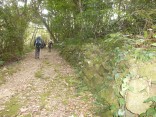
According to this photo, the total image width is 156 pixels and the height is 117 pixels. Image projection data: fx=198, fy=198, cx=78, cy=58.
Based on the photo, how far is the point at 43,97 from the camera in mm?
6809

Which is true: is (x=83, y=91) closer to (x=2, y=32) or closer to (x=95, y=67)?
(x=95, y=67)

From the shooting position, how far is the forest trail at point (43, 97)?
571 cm

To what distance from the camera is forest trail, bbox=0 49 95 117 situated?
225 inches

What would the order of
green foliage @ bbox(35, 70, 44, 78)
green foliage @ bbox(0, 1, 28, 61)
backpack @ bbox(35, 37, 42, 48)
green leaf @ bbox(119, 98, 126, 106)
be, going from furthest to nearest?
backpack @ bbox(35, 37, 42, 48) → green foliage @ bbox(0, 1, 28, 61) → green foliage @ bbox(35, 70, 44, 78) → green leaf @ bbox(119, 98, 126, 106)

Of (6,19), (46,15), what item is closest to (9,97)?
(6,19)

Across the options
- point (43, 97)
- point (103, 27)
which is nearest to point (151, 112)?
point (43, 97)

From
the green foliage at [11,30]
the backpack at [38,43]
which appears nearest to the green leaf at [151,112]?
the green foliage at [11,30]

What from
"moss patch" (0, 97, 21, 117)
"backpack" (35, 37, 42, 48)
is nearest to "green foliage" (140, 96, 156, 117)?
"moss patch" (0, 97, 21, 117)

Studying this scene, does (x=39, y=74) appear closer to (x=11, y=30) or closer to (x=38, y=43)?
(x=11, y=30)

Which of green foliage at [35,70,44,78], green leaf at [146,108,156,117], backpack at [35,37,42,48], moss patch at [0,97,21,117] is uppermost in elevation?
backpack at [35,37,42,48]

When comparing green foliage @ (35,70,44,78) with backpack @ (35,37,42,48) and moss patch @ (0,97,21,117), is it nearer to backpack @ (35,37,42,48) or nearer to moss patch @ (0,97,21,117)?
moss patch @ (0,97,21,117)

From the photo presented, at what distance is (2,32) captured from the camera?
38.5 ft

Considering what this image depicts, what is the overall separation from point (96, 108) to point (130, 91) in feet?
4.68

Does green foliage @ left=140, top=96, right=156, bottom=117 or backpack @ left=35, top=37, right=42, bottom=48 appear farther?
backpack @ left=35, top=37, right=42, bottom=48
